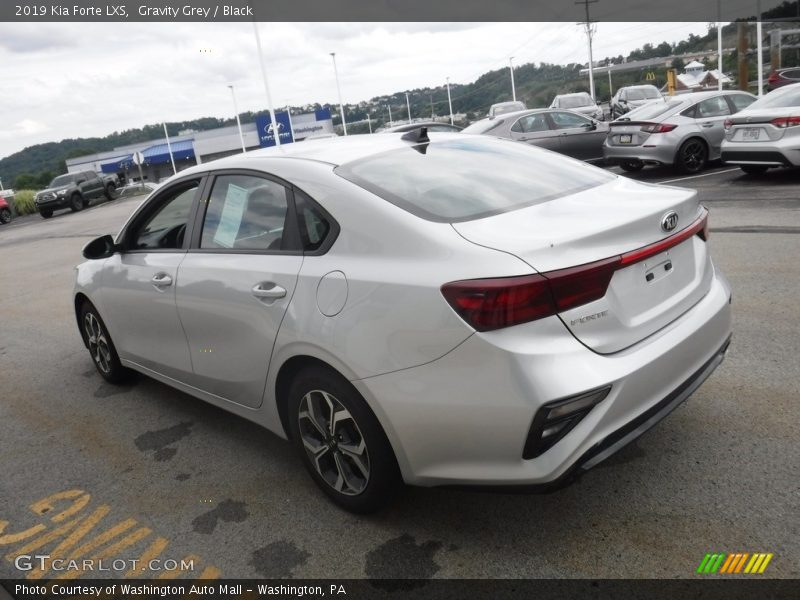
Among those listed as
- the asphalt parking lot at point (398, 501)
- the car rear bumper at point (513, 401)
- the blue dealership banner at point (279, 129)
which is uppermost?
the blue dealership banner at point (279, 129)

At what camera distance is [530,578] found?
8.39ft

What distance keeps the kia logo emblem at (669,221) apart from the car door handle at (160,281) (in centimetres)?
264

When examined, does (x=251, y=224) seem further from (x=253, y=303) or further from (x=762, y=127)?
(x=762, y=127)

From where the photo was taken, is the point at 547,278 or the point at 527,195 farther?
the point at 527,195

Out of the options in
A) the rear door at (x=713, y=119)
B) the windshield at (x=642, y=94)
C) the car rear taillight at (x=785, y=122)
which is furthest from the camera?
the windshield at (x=642, y=94)

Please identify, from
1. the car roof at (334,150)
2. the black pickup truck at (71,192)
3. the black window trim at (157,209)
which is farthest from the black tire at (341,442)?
the black pickup truck at (71,192)

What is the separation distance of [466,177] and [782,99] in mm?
9390

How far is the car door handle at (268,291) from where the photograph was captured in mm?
3062

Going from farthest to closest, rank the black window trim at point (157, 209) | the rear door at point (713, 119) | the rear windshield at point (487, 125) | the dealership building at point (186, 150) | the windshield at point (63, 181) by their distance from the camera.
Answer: the dealership building at point (186, 150) → the windshield at point (63, 181) → the rear windshield at point (487, 125) → the rear door at point (713, 119) → the black window trim at point (157, 209)

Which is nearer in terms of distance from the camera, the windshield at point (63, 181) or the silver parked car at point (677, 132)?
the silver parked car at point (677, 132)

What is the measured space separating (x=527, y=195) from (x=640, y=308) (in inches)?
29.1

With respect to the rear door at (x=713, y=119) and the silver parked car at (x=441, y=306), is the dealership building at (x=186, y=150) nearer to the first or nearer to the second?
the rear door at (x=713, y=119)

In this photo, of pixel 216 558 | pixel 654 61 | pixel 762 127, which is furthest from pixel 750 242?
pixel 654 61

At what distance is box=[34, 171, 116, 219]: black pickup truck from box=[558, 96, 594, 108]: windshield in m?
20.5
